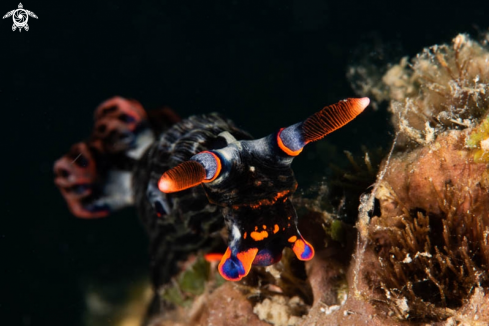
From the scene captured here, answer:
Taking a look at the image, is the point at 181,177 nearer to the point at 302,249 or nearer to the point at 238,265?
the point at 238,265

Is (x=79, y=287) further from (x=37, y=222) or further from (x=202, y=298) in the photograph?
(x=202, y=298)

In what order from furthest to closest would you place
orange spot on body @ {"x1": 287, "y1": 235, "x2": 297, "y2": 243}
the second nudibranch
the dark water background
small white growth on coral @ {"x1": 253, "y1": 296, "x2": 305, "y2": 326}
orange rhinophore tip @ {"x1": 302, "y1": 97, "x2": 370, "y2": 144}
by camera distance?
the dark water background → small white growth on coral @ {"x1": 253, "y1": 296, "x2": 305, "y2": 326} → orange spot on body @ {"x1": 287, "y1": 235, "x2": 297, "y2": 243} → the second nudibranch → orange rhinophore tip @ {"x1": 302, "y1": 97, "x2": 370, "y2": 144}

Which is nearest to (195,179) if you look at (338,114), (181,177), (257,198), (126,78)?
(181,177)

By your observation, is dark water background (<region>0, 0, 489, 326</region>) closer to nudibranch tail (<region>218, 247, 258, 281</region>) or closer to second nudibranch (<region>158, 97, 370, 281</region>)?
second nudibranch (<region>158, 97, 370, 281</region>)

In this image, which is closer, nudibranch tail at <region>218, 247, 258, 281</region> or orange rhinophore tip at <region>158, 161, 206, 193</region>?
orange rhinophore tip at <region>158, 161, 206, 193</region>

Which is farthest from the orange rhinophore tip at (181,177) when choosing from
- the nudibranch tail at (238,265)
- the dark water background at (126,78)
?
the dark water background at (126,78)

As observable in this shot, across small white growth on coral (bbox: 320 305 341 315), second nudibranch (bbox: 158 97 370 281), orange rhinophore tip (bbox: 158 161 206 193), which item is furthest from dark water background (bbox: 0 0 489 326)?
orange rhinophore tip (bbox: 158 161 206 193)

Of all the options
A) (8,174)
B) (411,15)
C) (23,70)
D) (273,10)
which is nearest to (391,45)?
(411,15)

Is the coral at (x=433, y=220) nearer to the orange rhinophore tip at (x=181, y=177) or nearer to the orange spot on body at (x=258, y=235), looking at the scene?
the orange spot on body at (x=258, y=235)
